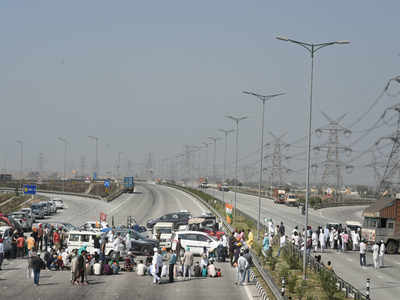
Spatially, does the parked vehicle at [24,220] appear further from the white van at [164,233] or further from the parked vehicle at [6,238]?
the parked vehicle at [6,238]

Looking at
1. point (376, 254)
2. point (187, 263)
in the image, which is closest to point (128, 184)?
point (376, 254)

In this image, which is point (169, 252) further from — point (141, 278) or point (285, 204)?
point (285, 204)

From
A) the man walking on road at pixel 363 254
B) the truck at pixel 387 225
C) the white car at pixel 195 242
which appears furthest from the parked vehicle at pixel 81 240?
the truck at pixel 387 225

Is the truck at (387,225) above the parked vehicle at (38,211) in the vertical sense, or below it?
above

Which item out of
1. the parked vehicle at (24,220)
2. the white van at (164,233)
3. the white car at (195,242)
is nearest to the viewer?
the white car at (195,242)

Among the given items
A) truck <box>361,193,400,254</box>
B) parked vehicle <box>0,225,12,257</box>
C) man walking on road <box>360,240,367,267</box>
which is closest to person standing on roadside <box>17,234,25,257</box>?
parked vehicle <box>0,225,12,257</box>

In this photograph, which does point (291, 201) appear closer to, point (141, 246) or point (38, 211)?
point (38, 211)

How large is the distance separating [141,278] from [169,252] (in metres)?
9.37

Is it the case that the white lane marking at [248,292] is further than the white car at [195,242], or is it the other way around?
the white car at [195,242]

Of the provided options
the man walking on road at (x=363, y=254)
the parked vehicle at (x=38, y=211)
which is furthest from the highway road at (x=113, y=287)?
the parked vehicle at (x=38, y=211)

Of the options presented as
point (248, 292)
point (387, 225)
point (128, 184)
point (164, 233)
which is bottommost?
point (248, 292)

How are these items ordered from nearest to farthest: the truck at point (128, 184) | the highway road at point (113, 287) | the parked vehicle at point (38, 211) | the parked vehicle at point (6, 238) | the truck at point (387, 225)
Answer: the highway road at point (113, 287) → the parked vehicle at point (6, 238) → the truck at point (387, 225) → the parked vehicle at point (38, 211) → the truck at point (128, 184)

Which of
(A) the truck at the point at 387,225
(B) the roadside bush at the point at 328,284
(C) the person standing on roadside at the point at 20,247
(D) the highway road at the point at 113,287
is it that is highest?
(A) the truck at the point at 387,225

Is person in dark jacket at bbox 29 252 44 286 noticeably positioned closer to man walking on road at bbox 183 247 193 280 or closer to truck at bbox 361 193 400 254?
man walking on road at bbox 183 247 193 280
